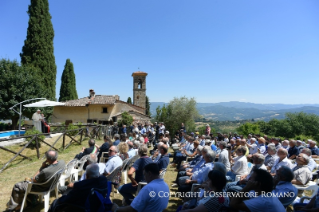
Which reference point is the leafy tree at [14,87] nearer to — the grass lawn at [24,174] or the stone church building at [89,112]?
the stone church building at [89,112]

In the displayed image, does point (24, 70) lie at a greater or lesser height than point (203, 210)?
greater

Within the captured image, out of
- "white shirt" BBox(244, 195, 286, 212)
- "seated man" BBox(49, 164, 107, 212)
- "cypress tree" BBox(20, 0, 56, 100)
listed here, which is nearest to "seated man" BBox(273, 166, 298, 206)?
"white shirt" BBox(244, 195, 286, 212)

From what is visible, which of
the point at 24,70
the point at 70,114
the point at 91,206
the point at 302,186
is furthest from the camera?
the point at 70,114

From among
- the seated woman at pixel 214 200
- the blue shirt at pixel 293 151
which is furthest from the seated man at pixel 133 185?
the blue shirt at pixel 293 151

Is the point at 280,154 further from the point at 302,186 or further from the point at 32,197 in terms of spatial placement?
the point at 32,197

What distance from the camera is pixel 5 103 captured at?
1559 cm

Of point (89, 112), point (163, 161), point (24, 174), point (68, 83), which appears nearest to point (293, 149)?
point (163, 161)

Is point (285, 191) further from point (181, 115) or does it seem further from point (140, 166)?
point (181, 115)

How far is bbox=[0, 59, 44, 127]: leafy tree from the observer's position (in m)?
15.8

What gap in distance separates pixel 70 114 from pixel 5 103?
967 cm

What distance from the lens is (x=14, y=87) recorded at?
53.1ft

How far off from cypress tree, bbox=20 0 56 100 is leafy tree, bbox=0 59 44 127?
261cm

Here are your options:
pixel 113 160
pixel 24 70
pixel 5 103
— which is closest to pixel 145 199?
pixel 113 160

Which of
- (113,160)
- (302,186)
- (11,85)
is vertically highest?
(11,85)
